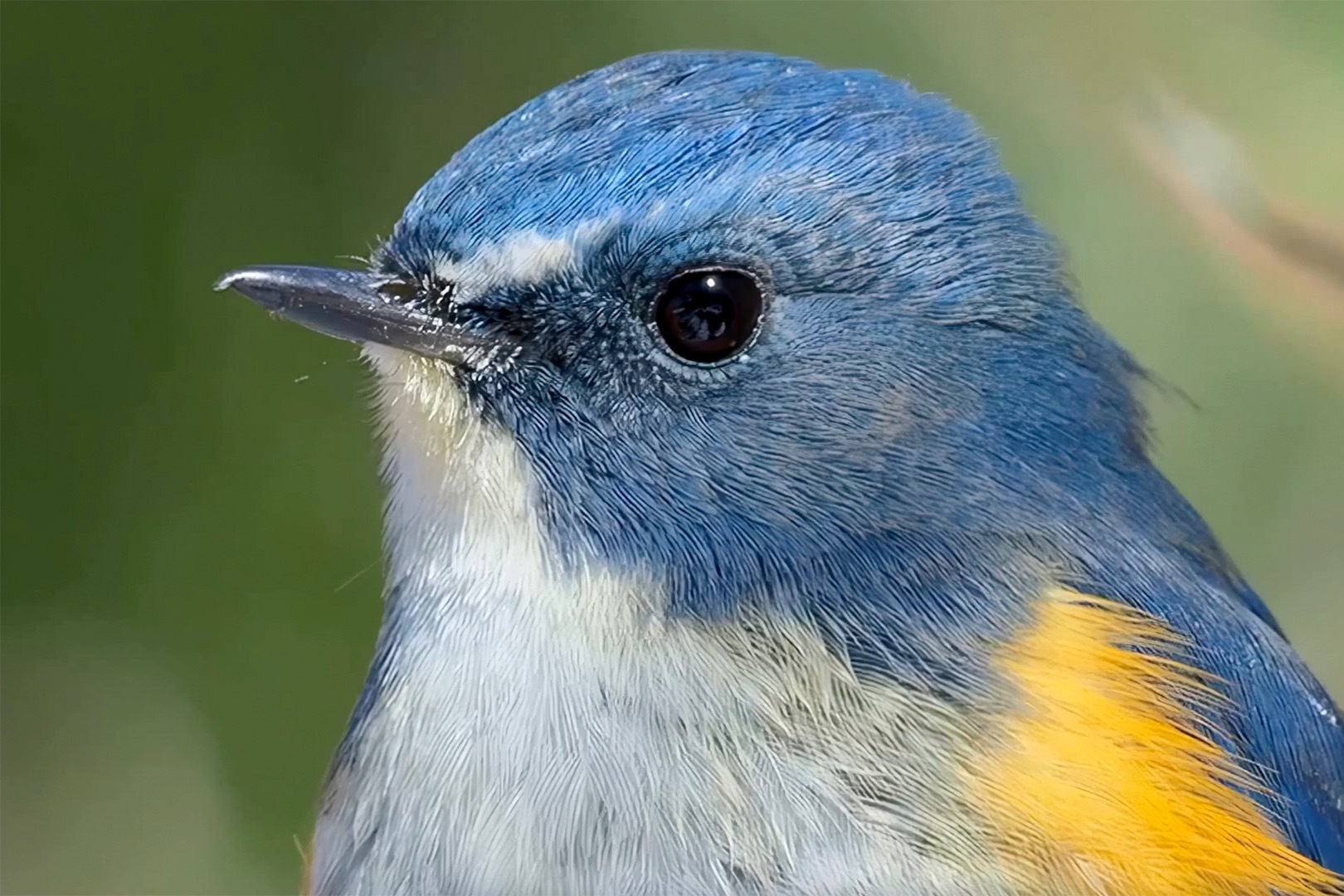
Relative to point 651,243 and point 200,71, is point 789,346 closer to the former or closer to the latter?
point 651,243

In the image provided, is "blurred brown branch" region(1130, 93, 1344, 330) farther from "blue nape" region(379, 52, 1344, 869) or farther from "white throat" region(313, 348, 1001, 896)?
"white throat" region(313, 348, 1001, 896)

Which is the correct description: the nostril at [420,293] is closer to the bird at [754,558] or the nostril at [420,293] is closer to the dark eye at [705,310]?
the bird at [754,558]

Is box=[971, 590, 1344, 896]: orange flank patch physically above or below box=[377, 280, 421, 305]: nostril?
below

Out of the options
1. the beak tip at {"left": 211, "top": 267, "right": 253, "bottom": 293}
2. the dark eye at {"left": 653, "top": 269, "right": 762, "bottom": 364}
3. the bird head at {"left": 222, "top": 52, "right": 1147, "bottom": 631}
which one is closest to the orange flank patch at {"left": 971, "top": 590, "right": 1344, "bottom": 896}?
the bird head at {"left": 222, "top": 52, "right": 1147, "bottom": 631}

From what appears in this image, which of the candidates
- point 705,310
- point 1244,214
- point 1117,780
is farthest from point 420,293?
point 1244,214

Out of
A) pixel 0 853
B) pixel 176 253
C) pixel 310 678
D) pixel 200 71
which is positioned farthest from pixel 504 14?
pixel 0 853

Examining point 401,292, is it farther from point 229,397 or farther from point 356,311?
point 229,397
